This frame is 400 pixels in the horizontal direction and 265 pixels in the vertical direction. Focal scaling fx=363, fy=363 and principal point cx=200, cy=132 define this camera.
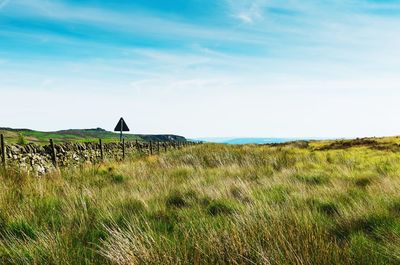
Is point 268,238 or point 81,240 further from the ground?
point 268,238

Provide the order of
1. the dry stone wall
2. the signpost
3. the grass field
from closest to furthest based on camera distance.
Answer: the grass field < the dry stone wall < the signpost

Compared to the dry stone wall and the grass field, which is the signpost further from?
the grass field

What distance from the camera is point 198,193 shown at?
6.57 metres

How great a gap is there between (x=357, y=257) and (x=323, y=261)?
1.67 feet

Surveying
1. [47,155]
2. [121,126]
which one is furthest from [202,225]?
[121,126]

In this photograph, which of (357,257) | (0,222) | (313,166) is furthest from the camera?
(313,166)

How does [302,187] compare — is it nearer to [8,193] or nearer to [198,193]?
[198,193]

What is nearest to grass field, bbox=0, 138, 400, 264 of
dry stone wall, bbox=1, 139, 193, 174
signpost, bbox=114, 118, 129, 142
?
dry stone wall, bbox=1, 139, 193, 174

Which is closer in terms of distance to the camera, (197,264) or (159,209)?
(197,264)

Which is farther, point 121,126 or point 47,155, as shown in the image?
point 121,126

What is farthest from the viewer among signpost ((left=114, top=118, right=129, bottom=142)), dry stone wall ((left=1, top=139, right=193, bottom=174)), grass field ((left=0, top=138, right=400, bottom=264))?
signpost ((left=114, top=118, right=129, bottom=142))

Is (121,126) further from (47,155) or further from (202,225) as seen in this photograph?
(202,225)

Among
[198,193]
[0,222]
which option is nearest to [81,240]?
[0,222]

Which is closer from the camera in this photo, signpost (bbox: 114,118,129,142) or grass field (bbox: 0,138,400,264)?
grass field (bbox: 0,138,400,264)
